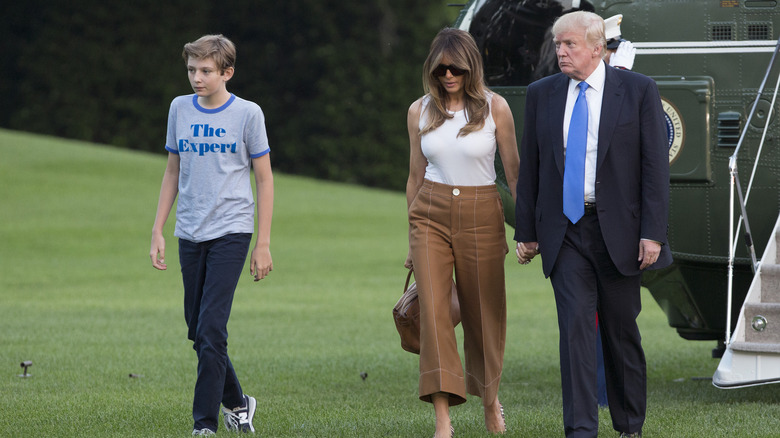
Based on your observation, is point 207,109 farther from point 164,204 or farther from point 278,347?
point 278,347

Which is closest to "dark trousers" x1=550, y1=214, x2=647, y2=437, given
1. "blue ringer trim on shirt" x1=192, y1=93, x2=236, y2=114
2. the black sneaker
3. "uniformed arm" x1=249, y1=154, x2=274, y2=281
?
"uniformed arm" x1=249, y1=154, x2=274, y2=281

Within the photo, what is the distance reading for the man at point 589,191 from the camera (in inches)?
187

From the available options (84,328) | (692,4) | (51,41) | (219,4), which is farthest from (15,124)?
(692,4)

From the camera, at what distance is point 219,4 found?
39531mm

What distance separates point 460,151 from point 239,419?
1.74 metres

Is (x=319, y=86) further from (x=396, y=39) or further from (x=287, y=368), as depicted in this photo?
(x=287, y=368)

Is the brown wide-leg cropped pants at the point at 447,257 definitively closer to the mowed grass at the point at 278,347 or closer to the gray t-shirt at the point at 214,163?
the mowed grass at the point at 278,347

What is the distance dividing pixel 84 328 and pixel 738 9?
22.6ft

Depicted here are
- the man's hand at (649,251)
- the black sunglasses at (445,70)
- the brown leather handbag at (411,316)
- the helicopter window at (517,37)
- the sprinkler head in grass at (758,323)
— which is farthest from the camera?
the helicopter window at (517,37)

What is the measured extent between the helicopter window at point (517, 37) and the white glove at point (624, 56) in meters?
0.58

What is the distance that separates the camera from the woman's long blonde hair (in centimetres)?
509

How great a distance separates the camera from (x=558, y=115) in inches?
191

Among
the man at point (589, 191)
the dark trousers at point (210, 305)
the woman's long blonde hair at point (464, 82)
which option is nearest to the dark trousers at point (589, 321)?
the man at point (589, 191)

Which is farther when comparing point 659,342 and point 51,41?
point 51,41
